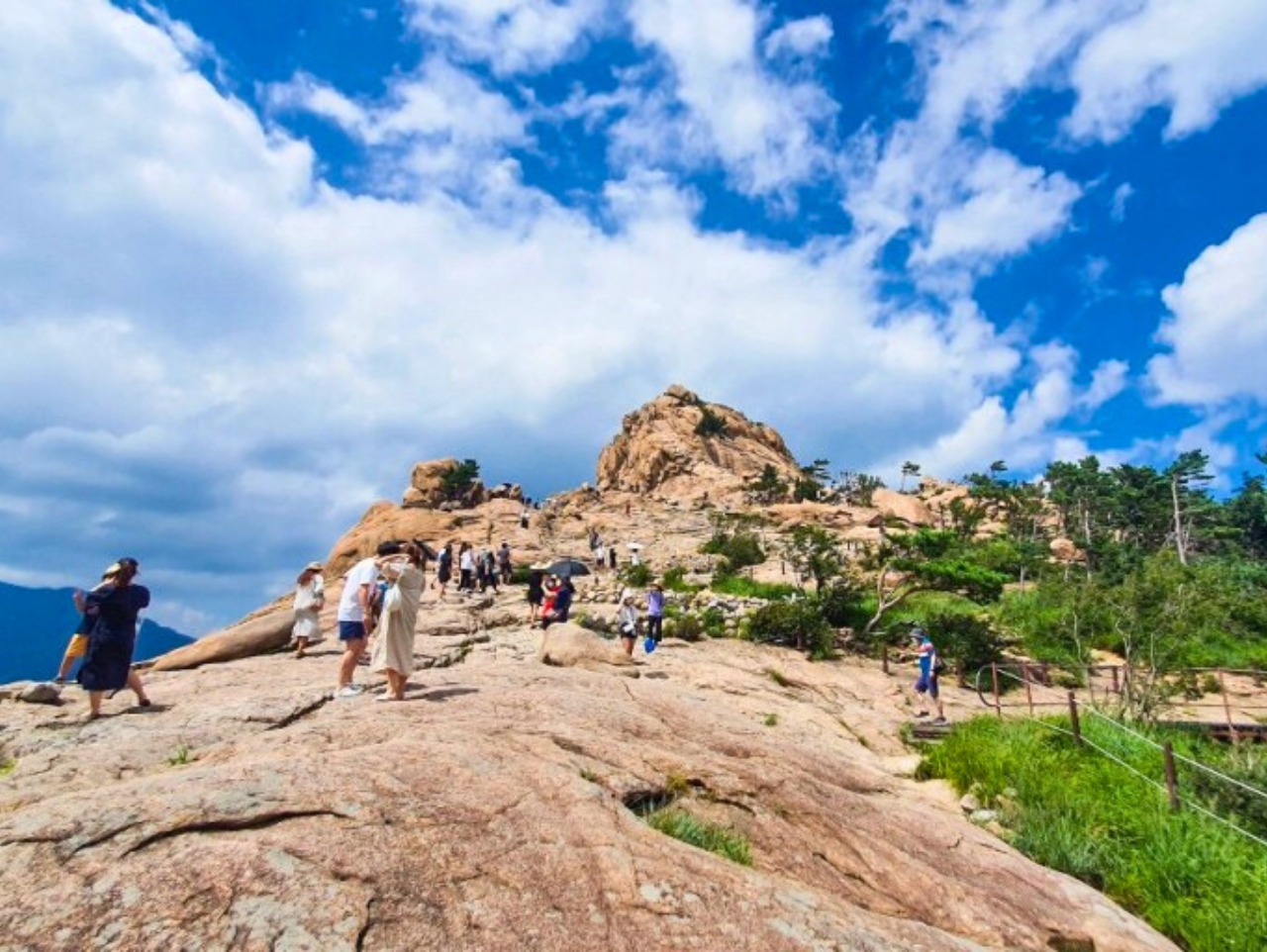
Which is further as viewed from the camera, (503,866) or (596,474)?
(596,474)

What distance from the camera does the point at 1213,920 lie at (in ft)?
21.0

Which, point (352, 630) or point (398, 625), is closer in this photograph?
point (398, 625)

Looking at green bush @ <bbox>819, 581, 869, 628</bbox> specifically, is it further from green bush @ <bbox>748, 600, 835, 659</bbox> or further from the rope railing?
the rope railing

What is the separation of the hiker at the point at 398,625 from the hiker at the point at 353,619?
3.12ft

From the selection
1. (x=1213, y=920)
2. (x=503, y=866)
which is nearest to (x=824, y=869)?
(x=503, y=866)

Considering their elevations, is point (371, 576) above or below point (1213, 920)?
above

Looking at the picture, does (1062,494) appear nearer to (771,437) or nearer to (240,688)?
(771,437)

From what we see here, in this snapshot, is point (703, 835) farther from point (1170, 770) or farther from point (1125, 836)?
point (1170, 770)

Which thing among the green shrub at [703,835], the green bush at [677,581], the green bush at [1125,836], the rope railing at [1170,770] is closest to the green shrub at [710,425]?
the green bush at [677,581]

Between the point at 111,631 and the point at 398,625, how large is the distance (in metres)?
3.04

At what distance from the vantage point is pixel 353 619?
8609 millimetres

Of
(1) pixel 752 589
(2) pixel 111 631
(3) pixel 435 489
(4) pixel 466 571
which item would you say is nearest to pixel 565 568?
(4) pixel 466 571

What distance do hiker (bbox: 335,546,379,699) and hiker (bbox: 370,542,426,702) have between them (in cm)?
95

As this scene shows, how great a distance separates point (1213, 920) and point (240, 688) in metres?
10.8
